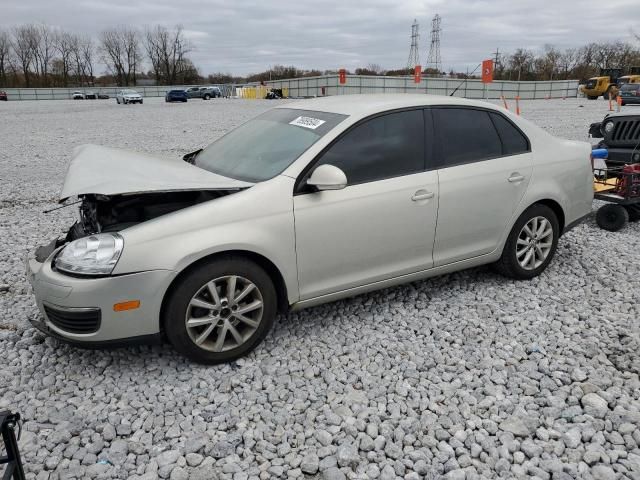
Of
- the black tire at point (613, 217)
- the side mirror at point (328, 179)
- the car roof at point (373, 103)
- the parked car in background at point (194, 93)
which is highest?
the parked car in background at point (194, 93)

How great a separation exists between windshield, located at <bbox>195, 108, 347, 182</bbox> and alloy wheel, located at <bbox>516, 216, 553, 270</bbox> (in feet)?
6.42

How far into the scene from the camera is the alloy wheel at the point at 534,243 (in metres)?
4.52

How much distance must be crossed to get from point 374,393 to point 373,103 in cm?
209

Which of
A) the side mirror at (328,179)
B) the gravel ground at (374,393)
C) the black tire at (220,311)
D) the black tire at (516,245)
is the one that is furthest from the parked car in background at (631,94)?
the black tire at (220,311)

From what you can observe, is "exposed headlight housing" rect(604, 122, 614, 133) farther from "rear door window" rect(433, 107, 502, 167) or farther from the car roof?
"rear door window" rect(433, 107, 502, 167)

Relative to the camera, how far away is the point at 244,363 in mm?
3428

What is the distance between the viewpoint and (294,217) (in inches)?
133

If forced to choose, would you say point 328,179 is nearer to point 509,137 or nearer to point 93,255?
point 93,255

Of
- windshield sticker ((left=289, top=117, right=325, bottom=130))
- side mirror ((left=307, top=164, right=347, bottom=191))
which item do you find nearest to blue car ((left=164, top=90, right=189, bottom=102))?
windshield sticker ((left=289, top=117, right=325, bottom=130))

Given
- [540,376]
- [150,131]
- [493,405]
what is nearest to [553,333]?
[540,376]

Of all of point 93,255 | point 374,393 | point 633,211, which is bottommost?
point 374,393

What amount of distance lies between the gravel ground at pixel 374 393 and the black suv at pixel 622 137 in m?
2.90

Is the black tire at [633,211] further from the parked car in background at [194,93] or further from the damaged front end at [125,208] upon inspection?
the parked car in background at [194,93]

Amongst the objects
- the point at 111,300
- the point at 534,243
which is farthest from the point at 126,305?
the point at 534,243
